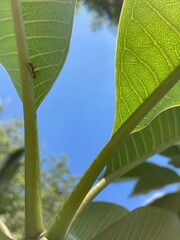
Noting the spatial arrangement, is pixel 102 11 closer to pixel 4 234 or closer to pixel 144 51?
pixel 144 51

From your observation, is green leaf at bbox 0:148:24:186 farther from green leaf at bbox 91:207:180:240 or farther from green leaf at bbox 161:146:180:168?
green leaf at bbox 91:207:180:240

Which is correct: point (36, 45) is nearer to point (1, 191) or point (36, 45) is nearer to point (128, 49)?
point (128, 49)

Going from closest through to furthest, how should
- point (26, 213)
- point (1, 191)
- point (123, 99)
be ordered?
point (26, 213) < point (123, 99) < point (1, 191)

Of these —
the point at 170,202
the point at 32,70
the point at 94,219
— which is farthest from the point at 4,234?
the point at 170,202

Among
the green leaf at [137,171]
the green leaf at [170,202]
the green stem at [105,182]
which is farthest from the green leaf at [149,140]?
the green leaf at [137,171]

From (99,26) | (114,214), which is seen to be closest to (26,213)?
(114,214)

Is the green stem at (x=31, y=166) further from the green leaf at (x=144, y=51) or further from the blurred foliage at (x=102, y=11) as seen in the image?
the blurred foliage at (x=102, y=11)

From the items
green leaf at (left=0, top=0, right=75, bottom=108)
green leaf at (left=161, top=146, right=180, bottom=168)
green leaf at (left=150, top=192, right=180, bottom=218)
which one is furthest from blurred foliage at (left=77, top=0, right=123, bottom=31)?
green leaf at (left=0, top=0, right=75, bottom=108)
